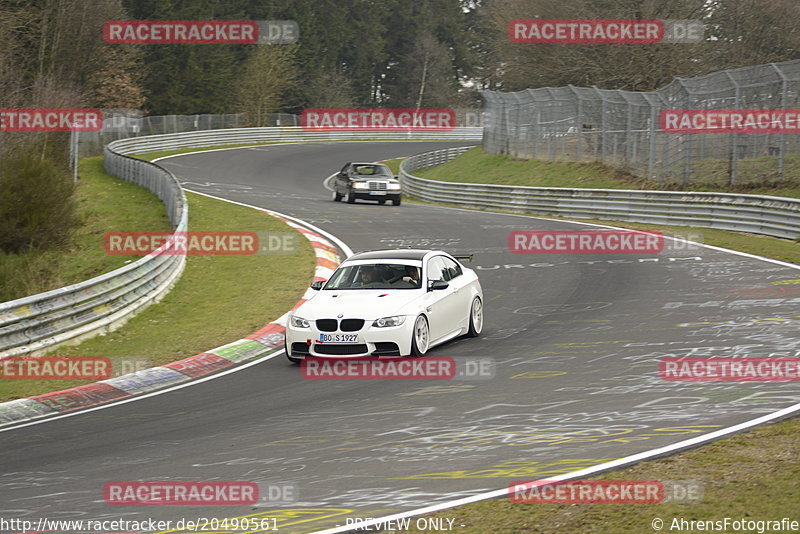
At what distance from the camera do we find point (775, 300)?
15.6m

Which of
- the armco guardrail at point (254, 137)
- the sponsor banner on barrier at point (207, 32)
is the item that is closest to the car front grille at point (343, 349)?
the armco guardrail at point (254, 137)

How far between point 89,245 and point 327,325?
53.6 ft

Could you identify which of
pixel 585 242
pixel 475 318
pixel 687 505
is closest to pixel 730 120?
pixel 585 242

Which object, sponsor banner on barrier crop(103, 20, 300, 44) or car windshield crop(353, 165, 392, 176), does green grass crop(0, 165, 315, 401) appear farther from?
sponsor banner on barrier crop(103, 20, 300, 44)

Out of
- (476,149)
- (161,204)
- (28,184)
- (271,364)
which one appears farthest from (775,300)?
(476,149)

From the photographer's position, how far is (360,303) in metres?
12.8

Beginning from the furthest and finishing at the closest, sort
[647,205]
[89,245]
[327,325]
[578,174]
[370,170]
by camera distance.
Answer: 1. [578,174]
2. [370,170]
3. [647,205]
4. [89,245]
5. [327,325]

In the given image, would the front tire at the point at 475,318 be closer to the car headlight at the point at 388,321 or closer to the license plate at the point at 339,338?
the car headlight at the point at 388,321

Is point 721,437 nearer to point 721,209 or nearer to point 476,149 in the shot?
point 721,209

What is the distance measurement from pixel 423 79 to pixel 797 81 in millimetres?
85250

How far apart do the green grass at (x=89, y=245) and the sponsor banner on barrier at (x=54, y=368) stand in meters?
6.33

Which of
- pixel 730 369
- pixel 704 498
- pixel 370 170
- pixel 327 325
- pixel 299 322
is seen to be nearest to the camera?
pixel 704 498

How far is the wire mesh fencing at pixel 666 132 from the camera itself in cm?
2667

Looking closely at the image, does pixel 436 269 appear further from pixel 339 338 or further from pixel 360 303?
pixel 339 338
